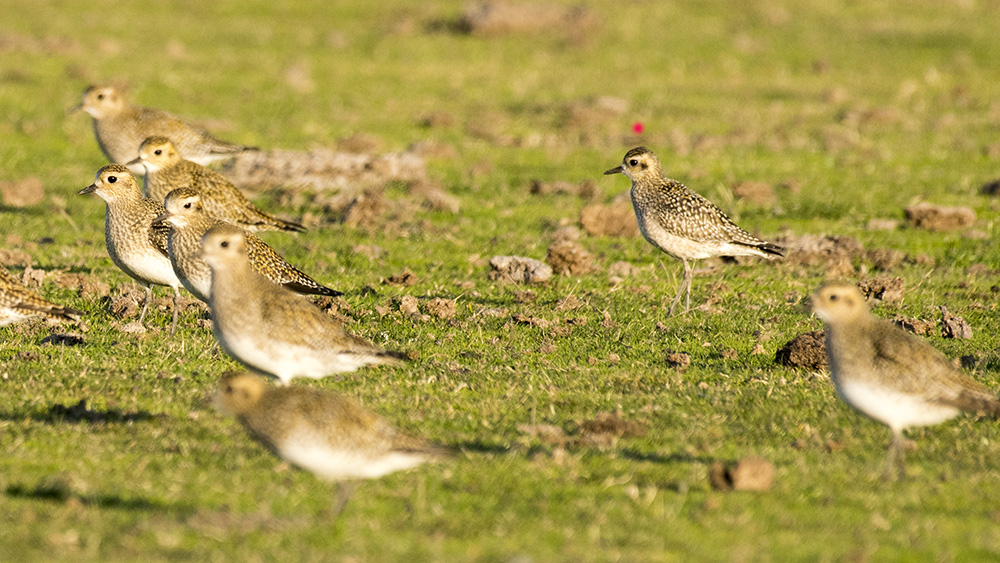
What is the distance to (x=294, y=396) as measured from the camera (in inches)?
321

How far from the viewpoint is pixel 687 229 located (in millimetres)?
14461

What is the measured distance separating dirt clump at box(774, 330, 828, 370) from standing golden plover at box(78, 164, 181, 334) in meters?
6.20

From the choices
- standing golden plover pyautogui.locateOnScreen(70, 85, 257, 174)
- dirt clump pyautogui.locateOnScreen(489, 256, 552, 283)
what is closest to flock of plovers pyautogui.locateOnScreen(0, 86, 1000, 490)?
dirt clump pyautogui.locateOnScreen(489, 256, 552, 283)

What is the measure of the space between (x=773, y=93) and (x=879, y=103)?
97.4 inches

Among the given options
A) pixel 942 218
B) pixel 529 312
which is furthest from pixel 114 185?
pixel 942 218

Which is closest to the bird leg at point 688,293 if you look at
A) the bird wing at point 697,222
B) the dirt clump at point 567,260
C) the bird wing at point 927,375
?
the bird wing at point 697,222

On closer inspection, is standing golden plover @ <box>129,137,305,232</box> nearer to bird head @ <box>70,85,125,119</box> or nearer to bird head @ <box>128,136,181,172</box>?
bird head @ <box>128,136,181,172</box>

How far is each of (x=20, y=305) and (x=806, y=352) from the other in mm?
7357

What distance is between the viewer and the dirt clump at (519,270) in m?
15.0

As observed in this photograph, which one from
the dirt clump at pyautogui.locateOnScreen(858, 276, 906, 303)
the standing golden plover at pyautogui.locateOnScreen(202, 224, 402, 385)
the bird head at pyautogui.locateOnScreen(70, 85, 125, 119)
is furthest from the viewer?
the bird head at pyautogui.locateOnScreen(70, 85, 125, 119)

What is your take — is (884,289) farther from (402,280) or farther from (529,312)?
(402,280)

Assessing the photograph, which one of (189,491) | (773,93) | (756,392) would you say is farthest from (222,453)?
(773,93)

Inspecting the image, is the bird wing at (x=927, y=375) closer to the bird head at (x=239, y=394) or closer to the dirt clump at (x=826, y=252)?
the bird head at (x=239, y=394)

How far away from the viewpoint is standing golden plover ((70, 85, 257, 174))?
18094 mm
